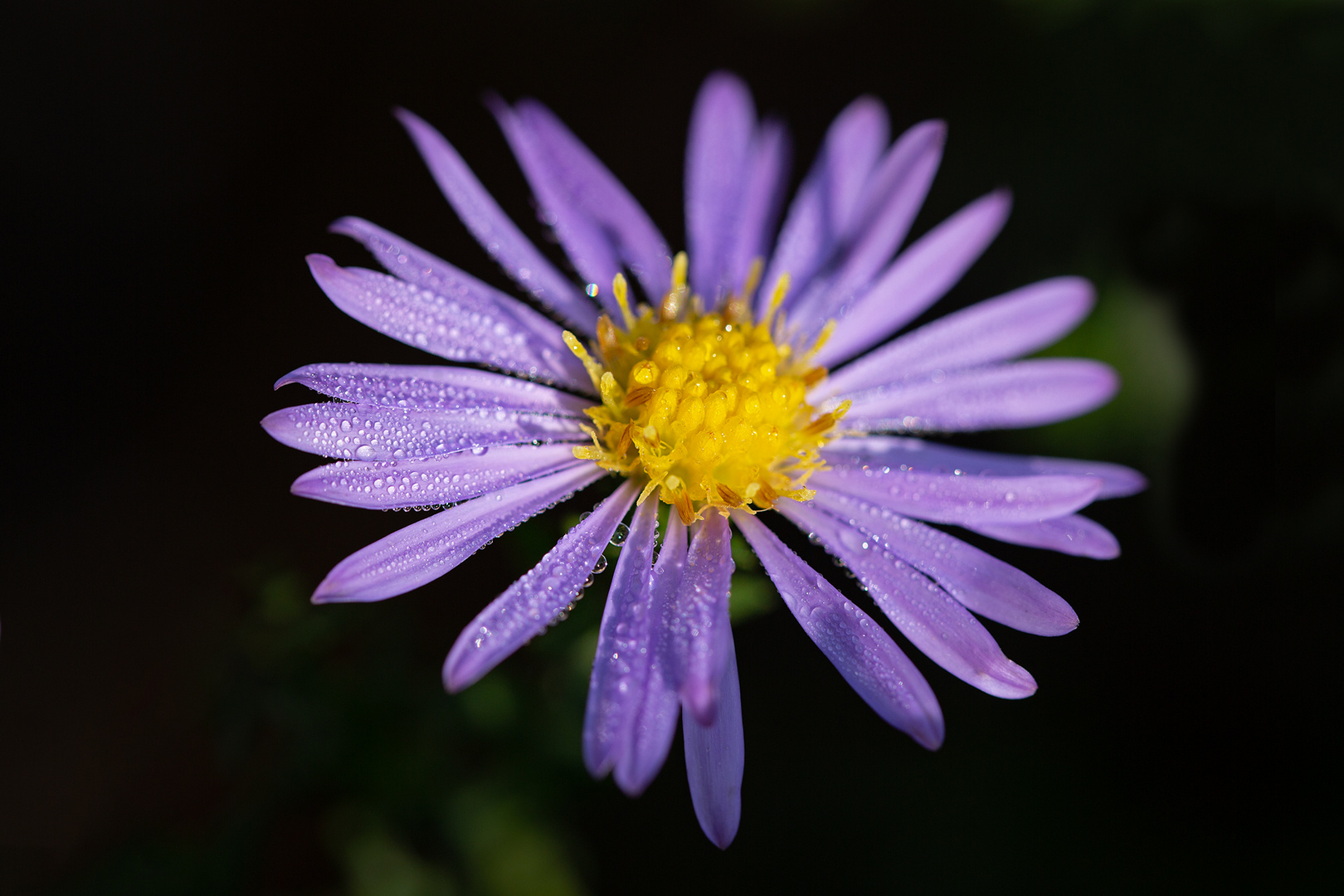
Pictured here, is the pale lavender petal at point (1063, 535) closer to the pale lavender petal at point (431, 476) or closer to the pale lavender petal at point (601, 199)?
the pale lavender petal at point (431, 476)

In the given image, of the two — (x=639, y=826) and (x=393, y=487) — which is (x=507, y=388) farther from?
(x=639, y=826)

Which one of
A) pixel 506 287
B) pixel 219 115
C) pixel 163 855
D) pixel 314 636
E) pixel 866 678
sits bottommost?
pixel 866 678

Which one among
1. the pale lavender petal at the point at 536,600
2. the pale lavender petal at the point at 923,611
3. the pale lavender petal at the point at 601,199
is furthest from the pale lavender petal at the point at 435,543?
the pale lavender petal at the point at 601,199

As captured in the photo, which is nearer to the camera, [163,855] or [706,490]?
[706,490]

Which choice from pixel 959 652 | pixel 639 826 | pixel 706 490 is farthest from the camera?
pixel 639 826

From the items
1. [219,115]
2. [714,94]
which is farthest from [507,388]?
[219,115]

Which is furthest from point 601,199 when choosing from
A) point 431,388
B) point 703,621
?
point 703,621

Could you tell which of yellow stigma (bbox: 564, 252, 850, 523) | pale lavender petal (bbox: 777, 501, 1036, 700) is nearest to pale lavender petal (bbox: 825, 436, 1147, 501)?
yellow stigma (bbox: 564, 252, 850, 523)

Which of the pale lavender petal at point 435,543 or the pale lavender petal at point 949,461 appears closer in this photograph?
the pale lavender petal at point 435,543
